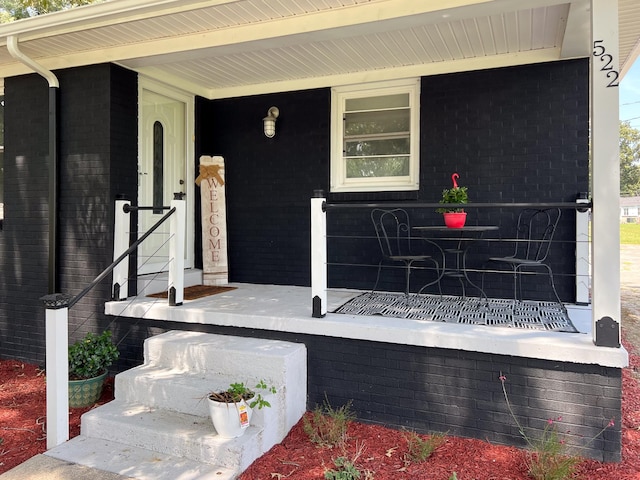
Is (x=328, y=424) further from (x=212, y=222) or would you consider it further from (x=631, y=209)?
(x=631, y=209)

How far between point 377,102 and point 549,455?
3604mm

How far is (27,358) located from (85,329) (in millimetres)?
895

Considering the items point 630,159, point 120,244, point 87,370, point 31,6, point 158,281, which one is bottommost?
point 87,370

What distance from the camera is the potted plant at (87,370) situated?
141 inches

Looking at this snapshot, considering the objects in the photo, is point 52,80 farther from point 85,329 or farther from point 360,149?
point 360,149

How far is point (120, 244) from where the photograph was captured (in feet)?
13.9

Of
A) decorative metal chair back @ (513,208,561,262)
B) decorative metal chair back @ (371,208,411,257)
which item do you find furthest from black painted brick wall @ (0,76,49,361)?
decorative metal chair back @ (513,208,561,262)

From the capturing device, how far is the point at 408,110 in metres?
4.82

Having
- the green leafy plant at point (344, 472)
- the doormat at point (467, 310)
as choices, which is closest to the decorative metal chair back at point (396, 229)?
the doormat at point (467, 310)

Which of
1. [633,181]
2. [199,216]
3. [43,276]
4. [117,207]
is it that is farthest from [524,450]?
[633,181]

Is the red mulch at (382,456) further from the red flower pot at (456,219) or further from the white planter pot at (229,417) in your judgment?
the red flower pot at (456,219)

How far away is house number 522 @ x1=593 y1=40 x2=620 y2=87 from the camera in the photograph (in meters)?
2.72

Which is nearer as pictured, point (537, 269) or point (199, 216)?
point (537, 269)

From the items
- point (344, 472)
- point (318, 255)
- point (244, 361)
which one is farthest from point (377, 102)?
point (344, 472)
